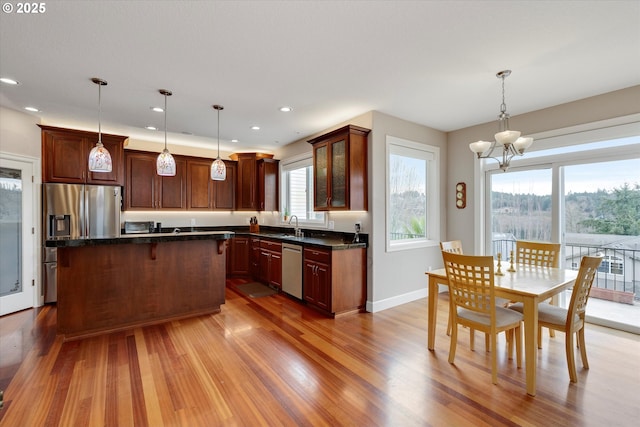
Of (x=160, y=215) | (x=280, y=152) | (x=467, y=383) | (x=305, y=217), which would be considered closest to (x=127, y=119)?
A: (x=160, y=215)

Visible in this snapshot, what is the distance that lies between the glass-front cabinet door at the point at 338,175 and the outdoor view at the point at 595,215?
2.50 m

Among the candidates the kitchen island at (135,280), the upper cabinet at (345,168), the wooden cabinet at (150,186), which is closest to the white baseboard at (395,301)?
the upper cabinet at (345,168)

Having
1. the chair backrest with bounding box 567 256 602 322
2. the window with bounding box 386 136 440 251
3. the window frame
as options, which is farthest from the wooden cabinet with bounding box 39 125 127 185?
the chair backrest with bounding box 567 256 602 322

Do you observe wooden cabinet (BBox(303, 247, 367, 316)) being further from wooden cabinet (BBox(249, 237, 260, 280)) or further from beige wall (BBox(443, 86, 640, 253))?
beige wall (BBox(443, 86, 640, 253))

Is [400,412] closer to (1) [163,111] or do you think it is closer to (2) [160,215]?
(1) [163,111]

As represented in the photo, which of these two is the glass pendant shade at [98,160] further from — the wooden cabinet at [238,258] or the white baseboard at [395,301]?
the white baseboard at [395,301]

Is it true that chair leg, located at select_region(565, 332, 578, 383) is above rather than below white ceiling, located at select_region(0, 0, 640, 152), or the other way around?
below

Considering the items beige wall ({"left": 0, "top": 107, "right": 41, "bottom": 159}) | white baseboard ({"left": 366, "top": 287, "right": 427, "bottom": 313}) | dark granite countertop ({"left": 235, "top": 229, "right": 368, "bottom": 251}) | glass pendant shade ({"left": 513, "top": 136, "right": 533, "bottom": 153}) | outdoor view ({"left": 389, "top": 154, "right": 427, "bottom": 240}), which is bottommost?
white baseboard ({"left": 366, "top": 287, "right": 427, "bottom": 313})

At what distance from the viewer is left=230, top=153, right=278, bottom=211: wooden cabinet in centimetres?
610

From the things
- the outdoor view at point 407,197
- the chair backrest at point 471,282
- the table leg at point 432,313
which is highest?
the outdoor view at point 407,197

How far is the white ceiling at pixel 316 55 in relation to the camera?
2.00 meters

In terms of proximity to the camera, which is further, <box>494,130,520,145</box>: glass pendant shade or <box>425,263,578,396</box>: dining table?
<box>494,130,520,145</box>: glass pendant shade

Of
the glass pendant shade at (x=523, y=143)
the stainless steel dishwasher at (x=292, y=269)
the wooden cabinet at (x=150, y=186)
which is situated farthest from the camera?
the wooden cabinet at (x=150, y=186)

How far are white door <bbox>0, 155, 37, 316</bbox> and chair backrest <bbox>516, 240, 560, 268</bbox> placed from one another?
646cm
